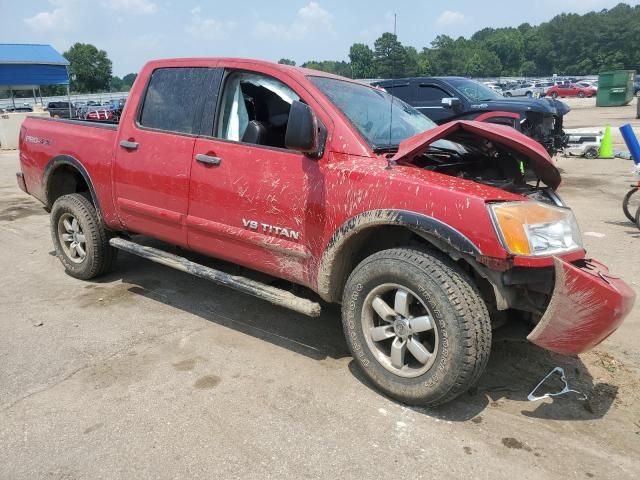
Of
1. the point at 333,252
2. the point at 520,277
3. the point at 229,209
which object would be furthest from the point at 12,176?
the point at 520,277

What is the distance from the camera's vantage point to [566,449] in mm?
2729

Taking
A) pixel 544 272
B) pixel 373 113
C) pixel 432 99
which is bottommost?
pixel 544 272

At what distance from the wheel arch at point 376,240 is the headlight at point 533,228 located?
0.58ft

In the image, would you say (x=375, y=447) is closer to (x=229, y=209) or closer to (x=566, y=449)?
(x=566, y=449)

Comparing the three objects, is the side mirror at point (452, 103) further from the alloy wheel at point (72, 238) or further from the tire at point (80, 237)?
the alloy wheel at point (72, 238)

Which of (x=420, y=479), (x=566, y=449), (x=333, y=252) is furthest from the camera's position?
(x=333, y=252)

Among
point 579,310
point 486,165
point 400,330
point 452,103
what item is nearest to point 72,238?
point 400,330

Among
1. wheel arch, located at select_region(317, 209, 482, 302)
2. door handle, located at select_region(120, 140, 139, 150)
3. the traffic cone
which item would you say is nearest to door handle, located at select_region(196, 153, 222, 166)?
door handle, located at select_region(120, 140, 139, 150)

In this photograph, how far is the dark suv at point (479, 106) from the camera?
10094 mm

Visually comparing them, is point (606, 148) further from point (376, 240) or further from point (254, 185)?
point (254, 185)

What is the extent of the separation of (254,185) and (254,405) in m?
1.37

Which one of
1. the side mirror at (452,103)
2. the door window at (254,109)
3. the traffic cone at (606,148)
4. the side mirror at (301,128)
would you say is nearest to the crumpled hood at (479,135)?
the side mirror at (301,128)

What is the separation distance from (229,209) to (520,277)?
1918 mm

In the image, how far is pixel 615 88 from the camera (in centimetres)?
3466
